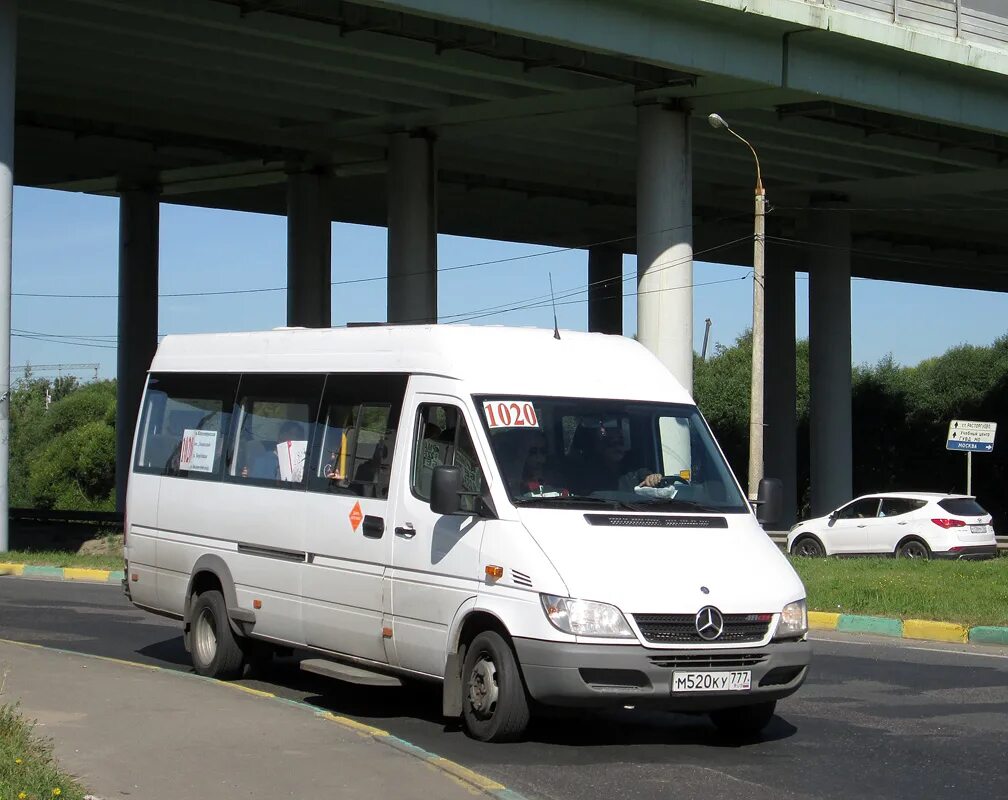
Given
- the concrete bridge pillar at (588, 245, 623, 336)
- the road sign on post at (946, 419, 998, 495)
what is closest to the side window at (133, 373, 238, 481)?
the road sign on post at (946, 419, 998, 495)

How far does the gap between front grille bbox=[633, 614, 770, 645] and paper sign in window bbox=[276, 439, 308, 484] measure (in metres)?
3.32

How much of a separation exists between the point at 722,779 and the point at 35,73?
2864cm

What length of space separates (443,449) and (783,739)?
107 inches

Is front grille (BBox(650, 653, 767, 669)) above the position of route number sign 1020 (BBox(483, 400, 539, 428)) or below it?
below

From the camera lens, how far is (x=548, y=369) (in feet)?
31.5

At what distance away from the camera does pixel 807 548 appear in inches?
1258

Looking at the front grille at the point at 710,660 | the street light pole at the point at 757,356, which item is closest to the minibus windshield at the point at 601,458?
the front grille at the point at 710,660

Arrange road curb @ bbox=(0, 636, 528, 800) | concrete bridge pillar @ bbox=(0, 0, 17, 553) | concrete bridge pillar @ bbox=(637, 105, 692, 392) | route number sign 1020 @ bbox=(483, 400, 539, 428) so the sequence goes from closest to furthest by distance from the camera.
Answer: road curb @ bbox=(0, 636, 528, 800), route number sign 1020 @ bbox=(483, 400, 539, 428), concrete bridge pillar @ bbox=(0, 0, 17, 553), concrete bridge pillar @ bbox=(637, 105, 692, 392)

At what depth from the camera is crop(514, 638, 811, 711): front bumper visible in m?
8.16

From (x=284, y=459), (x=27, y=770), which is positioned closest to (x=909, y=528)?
(x=284, y=459)

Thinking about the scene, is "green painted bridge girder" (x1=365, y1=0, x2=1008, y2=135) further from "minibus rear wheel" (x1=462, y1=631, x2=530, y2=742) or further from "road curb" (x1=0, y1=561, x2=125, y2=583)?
"minibus rear wheel" (x1=462, y1=631, x2=530, y2=742)

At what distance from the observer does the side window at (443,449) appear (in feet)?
29.8

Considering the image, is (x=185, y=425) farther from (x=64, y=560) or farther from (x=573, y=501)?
(x=64, y=560)

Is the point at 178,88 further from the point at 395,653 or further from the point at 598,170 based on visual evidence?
the point at 395,653
